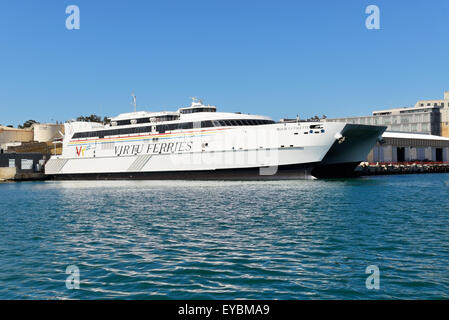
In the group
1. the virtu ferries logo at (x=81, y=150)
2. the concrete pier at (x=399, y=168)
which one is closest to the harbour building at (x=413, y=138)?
the concrete pier at (x=399, y=168)

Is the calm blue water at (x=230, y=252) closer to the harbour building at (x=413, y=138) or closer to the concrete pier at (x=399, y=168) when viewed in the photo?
the harbour building at (x=413, y=138)

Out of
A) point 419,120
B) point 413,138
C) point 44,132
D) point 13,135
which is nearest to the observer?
point 413,138

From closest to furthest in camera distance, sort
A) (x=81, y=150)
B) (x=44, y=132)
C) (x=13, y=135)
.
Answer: (x=81, y=150) < (x=44, y=132) < (x=13, y=135)

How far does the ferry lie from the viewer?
1780 inches

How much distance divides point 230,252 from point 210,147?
123 feet

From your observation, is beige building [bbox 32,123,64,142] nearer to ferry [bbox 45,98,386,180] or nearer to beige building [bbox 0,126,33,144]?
beige building [bbox 0,126,33,144]

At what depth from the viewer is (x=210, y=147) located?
167ft

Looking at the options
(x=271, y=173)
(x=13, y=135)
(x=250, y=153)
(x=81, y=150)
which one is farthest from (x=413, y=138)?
(x=13, y=135)

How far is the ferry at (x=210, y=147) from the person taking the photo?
148 ft

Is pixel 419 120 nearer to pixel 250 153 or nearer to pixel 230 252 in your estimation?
pixel 250 153

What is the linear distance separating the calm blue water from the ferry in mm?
20803

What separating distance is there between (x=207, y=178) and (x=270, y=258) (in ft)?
130
